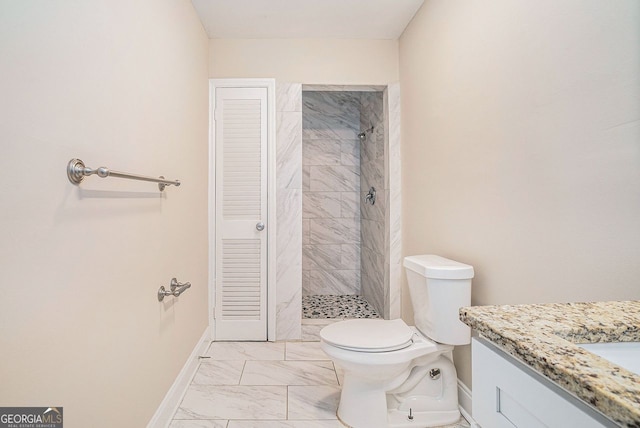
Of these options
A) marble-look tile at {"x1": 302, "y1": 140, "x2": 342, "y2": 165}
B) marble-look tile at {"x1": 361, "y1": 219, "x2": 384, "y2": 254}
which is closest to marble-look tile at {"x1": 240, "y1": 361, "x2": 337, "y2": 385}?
marble-look tile at {"x1": 361, "y1": 219, "x2": 384, "y2": 254}

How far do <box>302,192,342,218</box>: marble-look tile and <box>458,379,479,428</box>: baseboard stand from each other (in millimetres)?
2379

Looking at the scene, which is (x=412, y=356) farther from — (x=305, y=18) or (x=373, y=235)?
(x=305, y=18)

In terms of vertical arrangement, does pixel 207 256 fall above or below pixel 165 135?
below

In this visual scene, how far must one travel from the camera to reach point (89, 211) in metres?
1.08

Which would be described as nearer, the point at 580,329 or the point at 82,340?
the point at 580,329

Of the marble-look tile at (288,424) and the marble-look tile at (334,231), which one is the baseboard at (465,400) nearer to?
the marble-look tile at (288,424)

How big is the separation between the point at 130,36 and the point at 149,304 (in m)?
1.12

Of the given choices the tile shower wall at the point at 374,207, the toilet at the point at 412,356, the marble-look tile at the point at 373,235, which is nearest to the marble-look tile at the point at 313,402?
the toilet at the point at 412,356

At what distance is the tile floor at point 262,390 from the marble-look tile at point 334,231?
153 centimetres

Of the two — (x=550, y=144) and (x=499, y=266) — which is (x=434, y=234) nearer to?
(x=499, y=266)

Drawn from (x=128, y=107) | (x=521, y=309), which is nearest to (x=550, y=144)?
(x=521, y=309)

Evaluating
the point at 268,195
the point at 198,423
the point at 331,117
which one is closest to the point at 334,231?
the point at 331,117

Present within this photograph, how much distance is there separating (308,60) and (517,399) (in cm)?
270

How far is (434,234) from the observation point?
7.07ft
